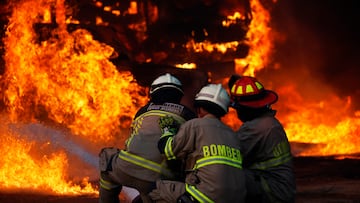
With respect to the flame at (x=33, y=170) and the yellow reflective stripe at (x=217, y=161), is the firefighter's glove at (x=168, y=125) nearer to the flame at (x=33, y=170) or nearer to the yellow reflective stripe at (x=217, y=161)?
the yellow reflective stripe at (x=217, y=161)

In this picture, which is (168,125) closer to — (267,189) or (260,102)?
(260,102)

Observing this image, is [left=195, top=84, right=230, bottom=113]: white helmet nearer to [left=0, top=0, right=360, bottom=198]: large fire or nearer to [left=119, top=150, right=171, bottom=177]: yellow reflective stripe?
[left=119, top=150, right=171, bottom=177]: yellow reflective stripe

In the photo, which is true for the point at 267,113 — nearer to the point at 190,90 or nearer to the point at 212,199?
the point at 212,199

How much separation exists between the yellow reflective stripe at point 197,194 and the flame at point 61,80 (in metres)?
11.6

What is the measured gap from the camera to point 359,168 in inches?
511

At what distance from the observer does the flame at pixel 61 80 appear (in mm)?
16094

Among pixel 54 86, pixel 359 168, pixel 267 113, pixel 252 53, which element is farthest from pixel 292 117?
pixel 267 113

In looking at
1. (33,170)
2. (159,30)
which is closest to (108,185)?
(33,170)

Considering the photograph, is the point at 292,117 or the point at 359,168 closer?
the point at 359,168

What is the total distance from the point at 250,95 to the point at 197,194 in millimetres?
1200

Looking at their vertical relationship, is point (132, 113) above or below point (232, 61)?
below

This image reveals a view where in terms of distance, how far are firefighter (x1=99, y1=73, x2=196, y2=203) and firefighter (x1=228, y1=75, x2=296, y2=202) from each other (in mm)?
614

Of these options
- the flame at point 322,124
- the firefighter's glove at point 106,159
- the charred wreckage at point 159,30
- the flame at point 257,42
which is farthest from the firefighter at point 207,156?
the flame at point 257,42

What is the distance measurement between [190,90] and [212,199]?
12.7 m
